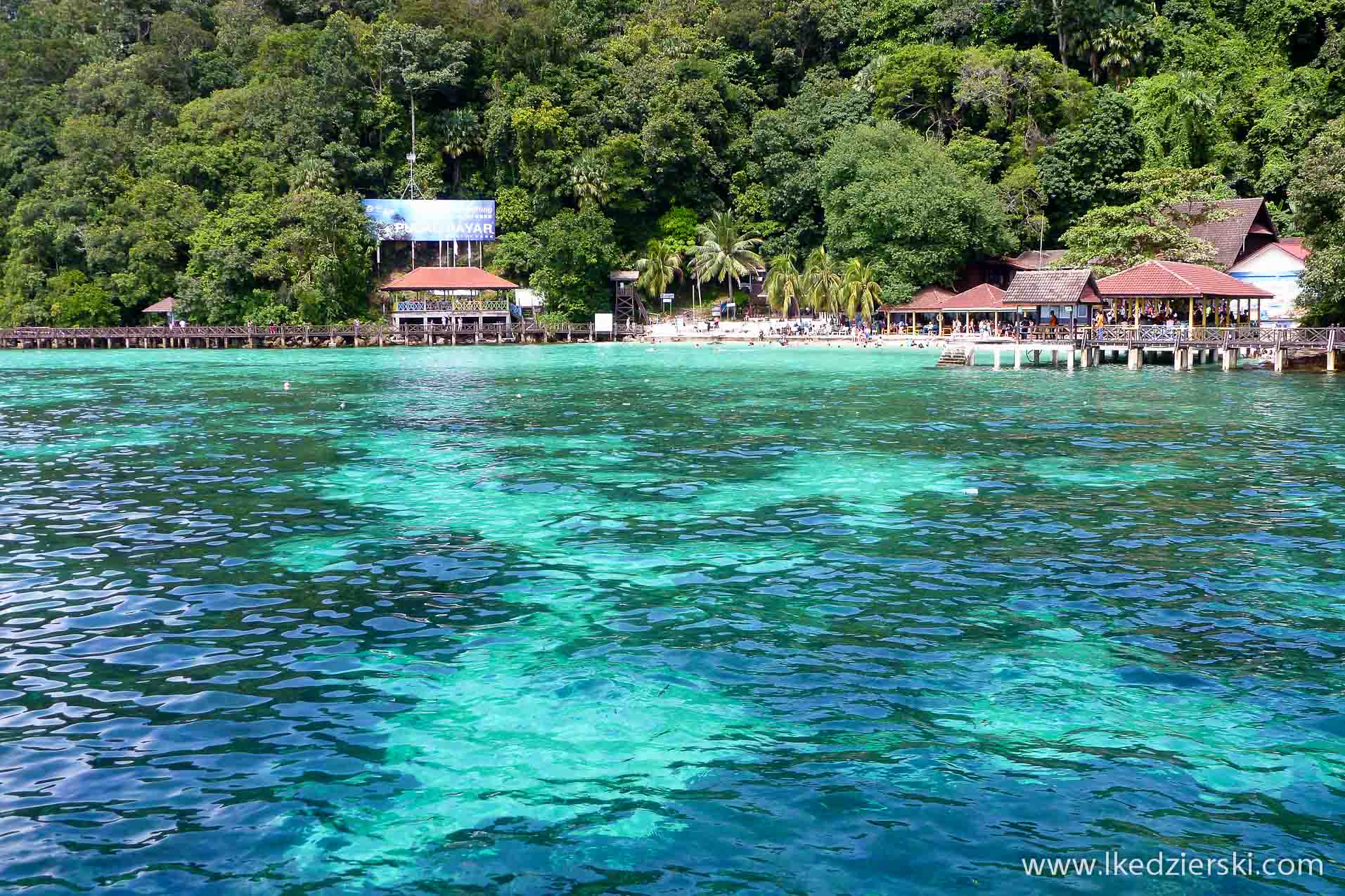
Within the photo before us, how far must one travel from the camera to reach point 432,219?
70.2 meters

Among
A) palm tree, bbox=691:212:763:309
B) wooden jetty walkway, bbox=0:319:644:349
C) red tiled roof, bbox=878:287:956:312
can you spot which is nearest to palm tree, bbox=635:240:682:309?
palm tree, bbox=691:212:763:309

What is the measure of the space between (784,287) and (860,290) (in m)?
5.48

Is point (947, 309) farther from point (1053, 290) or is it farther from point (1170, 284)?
point (1170, 284)

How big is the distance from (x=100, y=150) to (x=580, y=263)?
34.1m

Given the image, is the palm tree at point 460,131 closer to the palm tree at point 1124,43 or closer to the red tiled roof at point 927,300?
the red tiled roof at point 927,300

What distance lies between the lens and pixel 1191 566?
12602mm

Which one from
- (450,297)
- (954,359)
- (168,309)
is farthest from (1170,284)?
(168,309)

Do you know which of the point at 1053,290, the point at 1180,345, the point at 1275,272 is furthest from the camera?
the point at 1275,272

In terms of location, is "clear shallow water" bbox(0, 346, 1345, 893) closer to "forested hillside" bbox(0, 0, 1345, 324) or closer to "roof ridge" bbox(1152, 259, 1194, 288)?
"roof ridge" bbox(1152, 259, 1194, 288)

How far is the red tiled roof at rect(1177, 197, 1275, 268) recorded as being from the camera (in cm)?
5438

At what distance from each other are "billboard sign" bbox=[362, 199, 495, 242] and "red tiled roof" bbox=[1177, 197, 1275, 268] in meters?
41.7

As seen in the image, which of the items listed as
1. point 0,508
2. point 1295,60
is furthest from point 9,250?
point 1295,60

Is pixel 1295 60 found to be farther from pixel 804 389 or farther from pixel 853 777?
pixel 853 777

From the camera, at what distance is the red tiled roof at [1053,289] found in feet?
153
